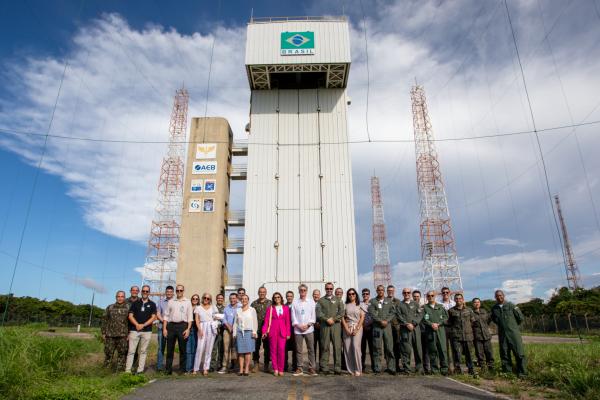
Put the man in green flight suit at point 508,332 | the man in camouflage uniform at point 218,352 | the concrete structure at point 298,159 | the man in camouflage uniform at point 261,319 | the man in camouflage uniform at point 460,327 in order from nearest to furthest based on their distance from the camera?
the man in green flight suit at point 508,332 → the man in camouflage uniform at point 460,327 → the man in camouflage uniform at point 218,352 → the man in camouflage uniform at point 261,319 → the concrete structure at point 298,159

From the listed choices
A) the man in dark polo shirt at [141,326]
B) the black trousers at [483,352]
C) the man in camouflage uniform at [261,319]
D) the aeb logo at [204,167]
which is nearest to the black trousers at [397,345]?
the black trousers at [483,352]

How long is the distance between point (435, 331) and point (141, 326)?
6266 millimetres

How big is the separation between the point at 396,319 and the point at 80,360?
703 centimetres

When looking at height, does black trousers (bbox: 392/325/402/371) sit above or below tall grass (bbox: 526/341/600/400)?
above

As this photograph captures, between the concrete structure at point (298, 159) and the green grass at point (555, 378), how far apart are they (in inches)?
338

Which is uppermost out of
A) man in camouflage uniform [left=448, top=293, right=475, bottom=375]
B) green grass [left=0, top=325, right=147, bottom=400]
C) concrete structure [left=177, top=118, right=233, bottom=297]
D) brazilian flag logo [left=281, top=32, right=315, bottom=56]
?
brazilian flag logo [left=281, top=32, right=315, bottom=56]

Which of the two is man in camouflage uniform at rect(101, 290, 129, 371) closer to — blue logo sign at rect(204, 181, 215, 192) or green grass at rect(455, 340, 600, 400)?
green grass at rect(455, 340, 600, 400)

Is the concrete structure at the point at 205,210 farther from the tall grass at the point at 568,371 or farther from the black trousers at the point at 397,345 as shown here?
the tall grass at the point at 568,371

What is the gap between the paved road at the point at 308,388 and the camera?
5.41 metres

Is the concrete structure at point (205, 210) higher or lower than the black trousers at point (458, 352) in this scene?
higher

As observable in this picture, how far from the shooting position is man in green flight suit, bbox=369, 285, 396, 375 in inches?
310

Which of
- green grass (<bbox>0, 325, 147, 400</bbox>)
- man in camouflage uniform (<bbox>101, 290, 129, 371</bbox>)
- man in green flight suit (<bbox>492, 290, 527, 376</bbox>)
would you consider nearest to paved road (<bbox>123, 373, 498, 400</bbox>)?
green grass (<bbox>0, 325, 147, 400</bbox>)

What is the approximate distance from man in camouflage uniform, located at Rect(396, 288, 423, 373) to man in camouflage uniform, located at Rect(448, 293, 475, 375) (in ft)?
2.56

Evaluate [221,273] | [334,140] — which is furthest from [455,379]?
[221,273]
